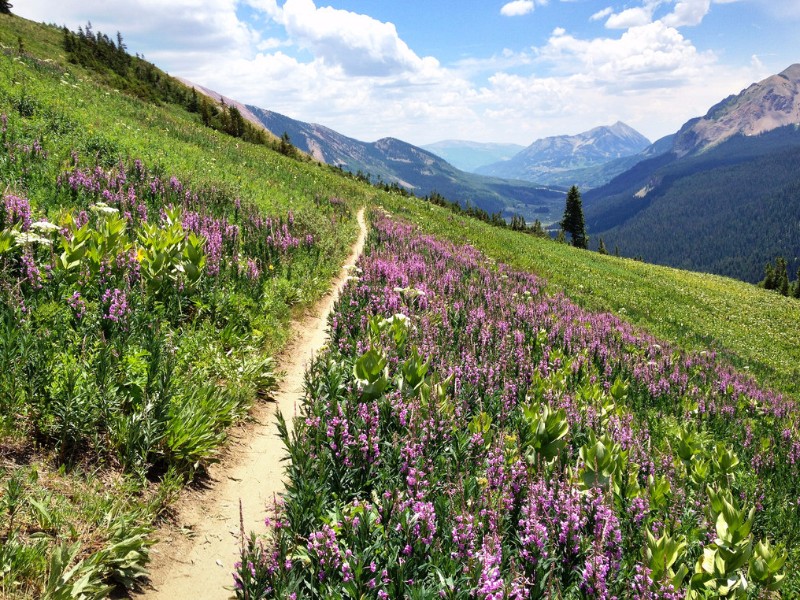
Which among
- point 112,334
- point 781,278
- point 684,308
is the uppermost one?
point 112,334

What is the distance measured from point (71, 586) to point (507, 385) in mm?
4788

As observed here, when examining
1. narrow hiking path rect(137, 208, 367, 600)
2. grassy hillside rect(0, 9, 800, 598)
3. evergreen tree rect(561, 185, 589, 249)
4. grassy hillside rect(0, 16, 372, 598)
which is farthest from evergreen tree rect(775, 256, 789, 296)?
narrow hiking path rect(137, 208, 367, 600)

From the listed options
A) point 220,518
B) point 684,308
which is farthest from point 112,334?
point 684,308

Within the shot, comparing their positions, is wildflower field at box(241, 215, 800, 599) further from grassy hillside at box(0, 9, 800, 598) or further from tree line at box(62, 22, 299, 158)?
tree line at box(62, 22, 299, 158)

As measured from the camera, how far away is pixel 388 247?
13.9 meters

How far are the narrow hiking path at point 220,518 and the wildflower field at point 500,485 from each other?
40cm

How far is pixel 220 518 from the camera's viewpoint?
456 centimetres

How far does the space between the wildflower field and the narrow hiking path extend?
405 millimetres

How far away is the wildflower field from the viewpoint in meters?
3.28

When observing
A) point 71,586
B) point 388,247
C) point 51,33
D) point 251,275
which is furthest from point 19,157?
point 51,33

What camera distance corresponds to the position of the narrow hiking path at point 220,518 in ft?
12.3

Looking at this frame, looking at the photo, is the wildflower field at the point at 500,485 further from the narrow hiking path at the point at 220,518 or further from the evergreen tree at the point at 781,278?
the evergreen tree at the point at 781,278

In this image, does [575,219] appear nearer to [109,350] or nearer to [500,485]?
[500,485]

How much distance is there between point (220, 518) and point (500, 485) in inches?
109
